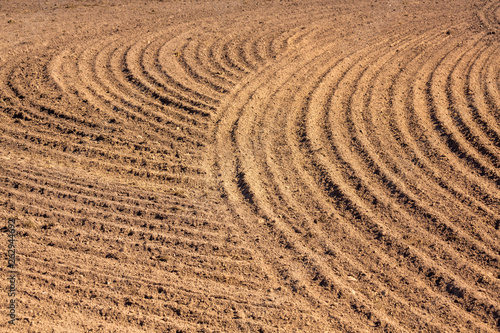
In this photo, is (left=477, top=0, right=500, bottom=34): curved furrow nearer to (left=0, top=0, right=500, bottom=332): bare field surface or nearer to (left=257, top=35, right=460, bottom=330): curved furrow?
(left=0, top=0, right=500, bottom=332): bare field surface

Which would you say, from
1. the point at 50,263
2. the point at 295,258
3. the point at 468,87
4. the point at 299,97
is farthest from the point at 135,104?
the point at 468,87

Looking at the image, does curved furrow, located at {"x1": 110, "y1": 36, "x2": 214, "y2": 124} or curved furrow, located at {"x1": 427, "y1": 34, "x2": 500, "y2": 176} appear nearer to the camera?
curved furrow, located at {"x1": 427, "y1": 34, "x2": 500, "y2": 176}

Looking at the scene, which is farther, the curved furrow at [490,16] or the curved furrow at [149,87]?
the curved furrow at [490,16]

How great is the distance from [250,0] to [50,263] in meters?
12.7

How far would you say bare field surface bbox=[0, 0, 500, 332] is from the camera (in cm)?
538

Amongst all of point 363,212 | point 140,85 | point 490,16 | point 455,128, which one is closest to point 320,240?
point 363,212

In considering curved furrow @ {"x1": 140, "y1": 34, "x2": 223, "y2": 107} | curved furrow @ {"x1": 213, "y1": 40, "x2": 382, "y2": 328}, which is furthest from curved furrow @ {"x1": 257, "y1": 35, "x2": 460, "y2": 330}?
curved furrow @ {"x1": 140, "y1": 34, "x2": 223, "y2": 107}

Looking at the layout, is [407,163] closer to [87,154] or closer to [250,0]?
[87,154]

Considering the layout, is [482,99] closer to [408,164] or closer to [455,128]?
[455,128]

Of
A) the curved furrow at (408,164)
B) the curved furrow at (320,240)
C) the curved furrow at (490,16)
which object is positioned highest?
the curved furrow at (490,16)

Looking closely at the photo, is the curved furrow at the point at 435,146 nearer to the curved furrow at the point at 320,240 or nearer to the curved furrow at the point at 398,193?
the curved furrow at the point at 398,193

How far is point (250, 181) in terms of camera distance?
7.24 metres

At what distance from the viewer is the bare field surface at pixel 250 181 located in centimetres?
538

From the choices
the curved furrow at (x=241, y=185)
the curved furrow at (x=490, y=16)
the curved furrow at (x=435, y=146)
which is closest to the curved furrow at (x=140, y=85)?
the curved furrow at (x=241, y=185)
